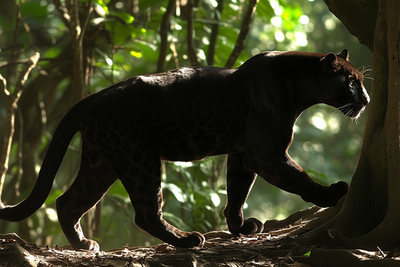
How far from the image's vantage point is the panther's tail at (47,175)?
3.03 metres

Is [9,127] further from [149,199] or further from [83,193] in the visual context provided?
[149,199]

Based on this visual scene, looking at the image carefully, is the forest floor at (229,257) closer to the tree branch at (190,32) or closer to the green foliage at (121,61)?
the green foliage at (121,61)

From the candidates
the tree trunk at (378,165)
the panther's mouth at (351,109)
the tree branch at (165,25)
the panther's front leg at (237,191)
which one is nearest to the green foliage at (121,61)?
the tree branch at (165,25)

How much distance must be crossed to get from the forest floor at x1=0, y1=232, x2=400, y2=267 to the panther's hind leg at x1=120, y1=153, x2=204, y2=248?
0.14 m

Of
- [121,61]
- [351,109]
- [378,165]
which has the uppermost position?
[351,109]

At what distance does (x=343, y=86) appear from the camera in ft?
9.91

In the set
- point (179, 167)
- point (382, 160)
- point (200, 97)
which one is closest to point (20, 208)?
point (200, 97)

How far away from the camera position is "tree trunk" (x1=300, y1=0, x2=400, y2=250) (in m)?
2.69

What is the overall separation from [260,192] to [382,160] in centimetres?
1179

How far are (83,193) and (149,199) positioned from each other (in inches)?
26.0

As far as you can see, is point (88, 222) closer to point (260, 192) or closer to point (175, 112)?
point (175, 112)

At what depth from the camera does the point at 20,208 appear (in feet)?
9.95

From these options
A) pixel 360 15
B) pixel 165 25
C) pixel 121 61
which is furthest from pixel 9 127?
pixel 360 15

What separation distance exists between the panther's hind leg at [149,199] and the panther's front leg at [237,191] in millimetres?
604
